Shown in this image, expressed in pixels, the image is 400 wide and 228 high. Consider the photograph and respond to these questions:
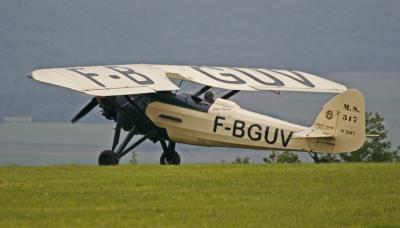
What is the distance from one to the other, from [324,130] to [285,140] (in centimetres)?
93

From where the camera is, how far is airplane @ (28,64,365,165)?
27.6 m

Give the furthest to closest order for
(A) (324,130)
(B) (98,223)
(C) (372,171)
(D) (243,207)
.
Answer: (A) (324,130), (C) (372,171), (D) (243,207), (B) (98,223)

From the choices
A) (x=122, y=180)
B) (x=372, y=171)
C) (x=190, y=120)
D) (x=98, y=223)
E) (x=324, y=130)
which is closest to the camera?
(x=98, y=223)

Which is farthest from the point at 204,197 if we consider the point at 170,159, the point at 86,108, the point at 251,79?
the point at 251,79

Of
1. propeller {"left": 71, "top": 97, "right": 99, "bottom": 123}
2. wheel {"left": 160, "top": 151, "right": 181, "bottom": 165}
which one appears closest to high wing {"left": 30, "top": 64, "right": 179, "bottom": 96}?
propeller {"left": 71, "top": 97, "right": 99, "bottom": 123}

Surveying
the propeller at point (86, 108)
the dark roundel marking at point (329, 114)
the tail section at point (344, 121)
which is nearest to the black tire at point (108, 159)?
the propeller at point (86, 108)

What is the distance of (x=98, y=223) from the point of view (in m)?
18.4

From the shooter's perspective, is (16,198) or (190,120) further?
(190,120)

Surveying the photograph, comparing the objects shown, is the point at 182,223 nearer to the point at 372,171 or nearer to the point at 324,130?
the point at 372,171

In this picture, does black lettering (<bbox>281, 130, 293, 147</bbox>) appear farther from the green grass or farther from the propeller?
the propeller

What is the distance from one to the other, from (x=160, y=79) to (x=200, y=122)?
1370mm

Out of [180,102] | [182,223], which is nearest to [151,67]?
[180,102]

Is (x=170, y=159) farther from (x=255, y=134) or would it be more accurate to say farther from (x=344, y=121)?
(x=344, y=121)

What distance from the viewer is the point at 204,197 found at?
67.6ft
